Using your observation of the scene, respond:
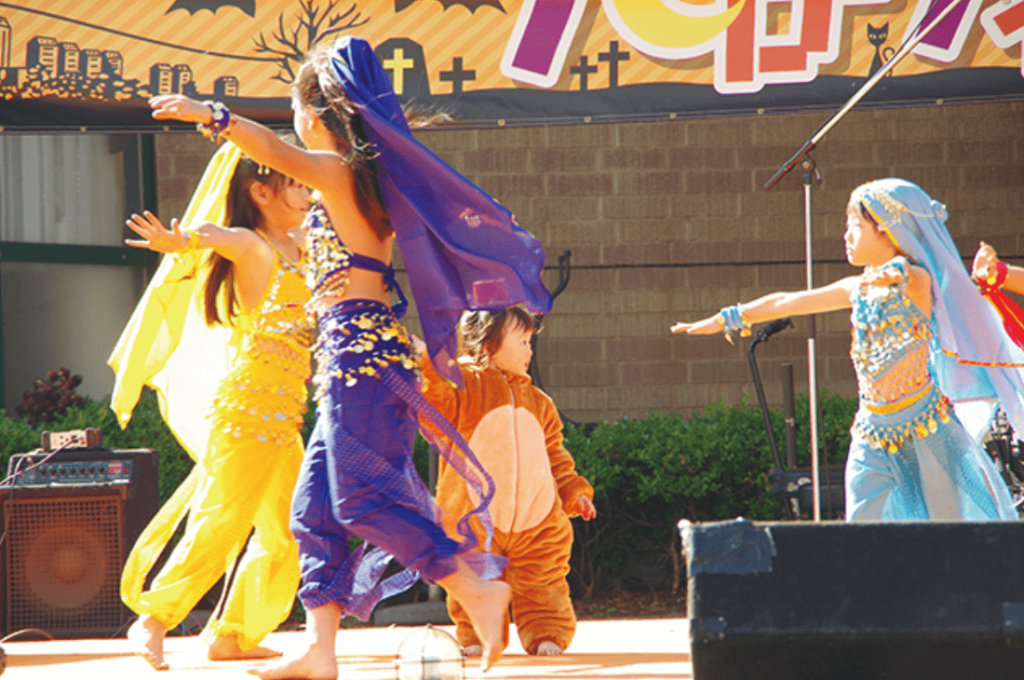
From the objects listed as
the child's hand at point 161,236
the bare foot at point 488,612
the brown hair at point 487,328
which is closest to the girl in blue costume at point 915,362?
the brown hair at point 487,328

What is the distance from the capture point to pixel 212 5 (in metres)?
4.93

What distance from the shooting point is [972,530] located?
6.18 ft

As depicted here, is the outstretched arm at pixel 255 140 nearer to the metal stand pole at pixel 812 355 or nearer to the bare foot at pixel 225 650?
the bare foot at pixel 225 650

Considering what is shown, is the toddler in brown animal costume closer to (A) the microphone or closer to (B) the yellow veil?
(B) the yellow veil

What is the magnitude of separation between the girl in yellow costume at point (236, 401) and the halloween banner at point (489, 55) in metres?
1.45

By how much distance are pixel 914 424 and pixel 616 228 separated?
172 inches

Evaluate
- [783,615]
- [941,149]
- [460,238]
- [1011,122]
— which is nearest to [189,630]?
[460,238]

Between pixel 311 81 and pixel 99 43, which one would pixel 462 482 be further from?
pixel 99 43

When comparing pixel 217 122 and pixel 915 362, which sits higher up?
pixel 217 122

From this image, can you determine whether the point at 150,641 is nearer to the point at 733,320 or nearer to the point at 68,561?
the point at 68,561

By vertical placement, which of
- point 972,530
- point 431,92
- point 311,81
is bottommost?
point 972,530

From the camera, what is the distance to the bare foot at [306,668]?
2496 millimetres

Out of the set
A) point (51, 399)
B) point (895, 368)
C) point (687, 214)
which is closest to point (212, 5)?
point (51, 399)

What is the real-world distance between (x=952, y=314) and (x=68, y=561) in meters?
3.35
